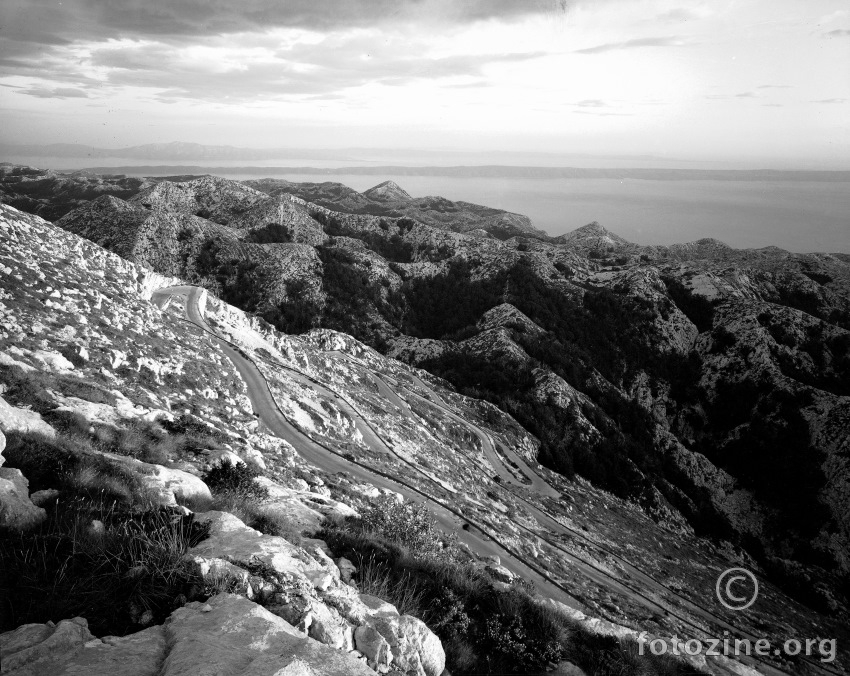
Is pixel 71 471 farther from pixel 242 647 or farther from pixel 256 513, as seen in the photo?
pixel 242 647

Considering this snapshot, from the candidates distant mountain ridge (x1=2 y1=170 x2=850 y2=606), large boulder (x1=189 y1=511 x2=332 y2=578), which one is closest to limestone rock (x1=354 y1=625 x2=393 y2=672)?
large boulder (x1=189 y1=511 x2=332 y2=578)

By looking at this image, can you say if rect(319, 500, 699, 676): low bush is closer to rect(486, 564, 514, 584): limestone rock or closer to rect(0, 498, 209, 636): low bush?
rect(486, 564, 514, 584): limestone rock

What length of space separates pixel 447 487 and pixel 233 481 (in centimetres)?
2919

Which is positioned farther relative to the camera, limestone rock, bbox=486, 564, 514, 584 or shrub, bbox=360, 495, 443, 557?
limestone rock, bbox=486, 564, 514, 584

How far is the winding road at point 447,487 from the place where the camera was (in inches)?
1049

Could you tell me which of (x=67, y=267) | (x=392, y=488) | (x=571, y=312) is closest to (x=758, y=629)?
(x=392, y=488)

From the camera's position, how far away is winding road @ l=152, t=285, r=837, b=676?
26642mm

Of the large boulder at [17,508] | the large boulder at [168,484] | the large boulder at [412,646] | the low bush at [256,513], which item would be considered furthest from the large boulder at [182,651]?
the large boulder at [168,484]

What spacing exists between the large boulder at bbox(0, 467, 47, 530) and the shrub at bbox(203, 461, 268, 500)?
174 inches

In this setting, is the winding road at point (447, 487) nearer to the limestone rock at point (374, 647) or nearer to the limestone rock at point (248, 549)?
the limestone rock at point (248, 549)

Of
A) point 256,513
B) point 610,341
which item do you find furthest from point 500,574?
point 610,341

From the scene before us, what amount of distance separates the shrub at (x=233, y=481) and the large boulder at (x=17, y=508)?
14.5 feet

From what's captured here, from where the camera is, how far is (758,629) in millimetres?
44500

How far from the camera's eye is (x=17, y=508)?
5.93 metres
